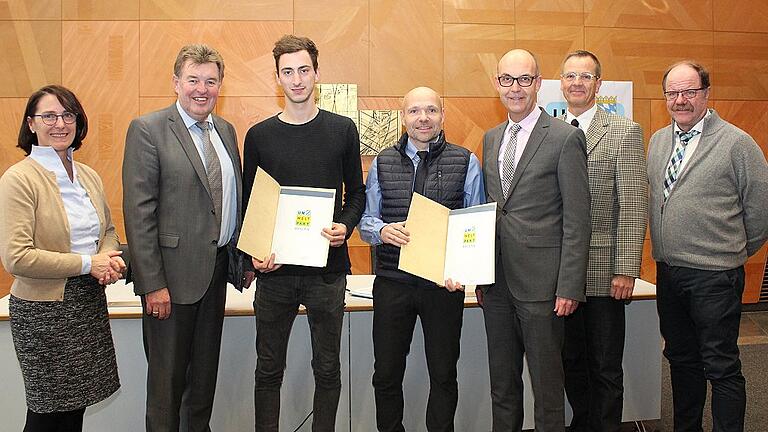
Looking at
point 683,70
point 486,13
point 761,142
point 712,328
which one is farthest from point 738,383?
point 761,142

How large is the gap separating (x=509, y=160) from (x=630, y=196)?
604mm

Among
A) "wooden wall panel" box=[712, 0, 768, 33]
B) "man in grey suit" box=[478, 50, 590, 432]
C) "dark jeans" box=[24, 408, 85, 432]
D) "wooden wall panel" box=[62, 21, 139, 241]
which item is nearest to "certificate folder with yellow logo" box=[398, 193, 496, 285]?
"man in grey suit" box=[478, 50, 590, 432]

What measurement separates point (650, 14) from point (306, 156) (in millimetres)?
4974

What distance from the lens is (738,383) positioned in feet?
8.74

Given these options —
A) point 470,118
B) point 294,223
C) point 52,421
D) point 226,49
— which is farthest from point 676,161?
point 226,49

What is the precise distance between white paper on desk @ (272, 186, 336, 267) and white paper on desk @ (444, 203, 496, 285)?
0.49 m

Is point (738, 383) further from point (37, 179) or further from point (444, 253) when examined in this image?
point (37, 179)

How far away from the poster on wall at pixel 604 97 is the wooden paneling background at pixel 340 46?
11 centimetres

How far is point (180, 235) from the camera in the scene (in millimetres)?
2359

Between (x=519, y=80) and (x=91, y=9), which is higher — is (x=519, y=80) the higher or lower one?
the lower one

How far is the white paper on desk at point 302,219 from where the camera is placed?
8.09 ft

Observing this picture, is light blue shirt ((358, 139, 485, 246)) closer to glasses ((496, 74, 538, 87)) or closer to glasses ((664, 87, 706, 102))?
glasses ((496, 74, 538, 87))

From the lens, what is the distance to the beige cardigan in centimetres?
206

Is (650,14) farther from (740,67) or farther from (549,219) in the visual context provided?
(549,219)
